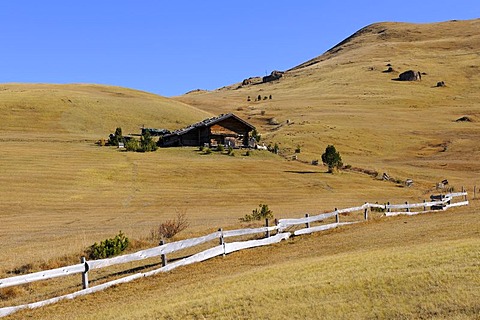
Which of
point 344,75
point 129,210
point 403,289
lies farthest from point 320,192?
point 344,75

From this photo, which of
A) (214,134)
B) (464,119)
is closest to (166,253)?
(214,134)

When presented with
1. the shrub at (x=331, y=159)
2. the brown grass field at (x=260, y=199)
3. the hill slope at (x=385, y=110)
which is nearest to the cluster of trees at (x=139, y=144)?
the brown grass field at (x=260, y=199)

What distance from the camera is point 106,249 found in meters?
19.0

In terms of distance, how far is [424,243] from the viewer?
1769 cm

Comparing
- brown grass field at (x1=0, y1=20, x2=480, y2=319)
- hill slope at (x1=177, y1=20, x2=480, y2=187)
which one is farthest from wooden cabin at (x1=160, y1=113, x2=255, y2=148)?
hill slope at (x1=177, y1=20, x2=480, y2=187)

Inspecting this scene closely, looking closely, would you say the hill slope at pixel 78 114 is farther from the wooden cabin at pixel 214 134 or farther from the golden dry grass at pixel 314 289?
the golden dry grass at pixel 314 289

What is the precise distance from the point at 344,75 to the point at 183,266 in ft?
496

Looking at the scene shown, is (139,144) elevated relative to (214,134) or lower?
lower

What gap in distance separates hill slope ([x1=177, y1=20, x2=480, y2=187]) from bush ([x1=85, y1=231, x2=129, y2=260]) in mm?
40416

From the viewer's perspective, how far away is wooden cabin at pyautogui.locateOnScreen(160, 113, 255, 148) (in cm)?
7100

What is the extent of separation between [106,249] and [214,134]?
5241 centimetres

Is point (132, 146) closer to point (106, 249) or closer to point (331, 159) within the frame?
point (331, 159)

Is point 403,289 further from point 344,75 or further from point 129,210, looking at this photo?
point 344,75

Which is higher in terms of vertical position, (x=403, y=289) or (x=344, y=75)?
(x=344, y=75)
